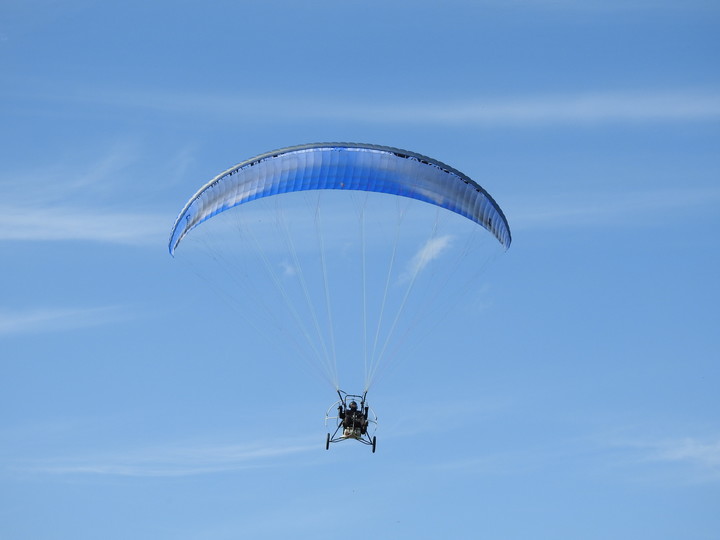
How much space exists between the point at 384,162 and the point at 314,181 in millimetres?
2116

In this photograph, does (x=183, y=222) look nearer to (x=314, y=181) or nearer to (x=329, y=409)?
(x=314, y=181)

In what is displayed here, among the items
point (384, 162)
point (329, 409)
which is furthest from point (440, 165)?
point (329, 409)

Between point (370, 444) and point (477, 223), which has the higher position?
point (477, 223)

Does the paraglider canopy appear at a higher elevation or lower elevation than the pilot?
higher

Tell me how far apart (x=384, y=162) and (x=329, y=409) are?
742 cm

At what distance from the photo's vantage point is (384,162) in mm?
41906

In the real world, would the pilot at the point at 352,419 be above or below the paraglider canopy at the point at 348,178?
below

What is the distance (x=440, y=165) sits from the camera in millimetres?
42031

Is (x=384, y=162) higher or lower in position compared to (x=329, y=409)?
higher

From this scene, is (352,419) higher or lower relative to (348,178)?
lower

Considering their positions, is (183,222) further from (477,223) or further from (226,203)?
(477,223)

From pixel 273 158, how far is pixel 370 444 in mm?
8844

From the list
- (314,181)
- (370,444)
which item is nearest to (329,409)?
(370,444)

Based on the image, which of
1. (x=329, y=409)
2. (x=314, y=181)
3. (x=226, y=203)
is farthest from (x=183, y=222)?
(x=329, y=409)
